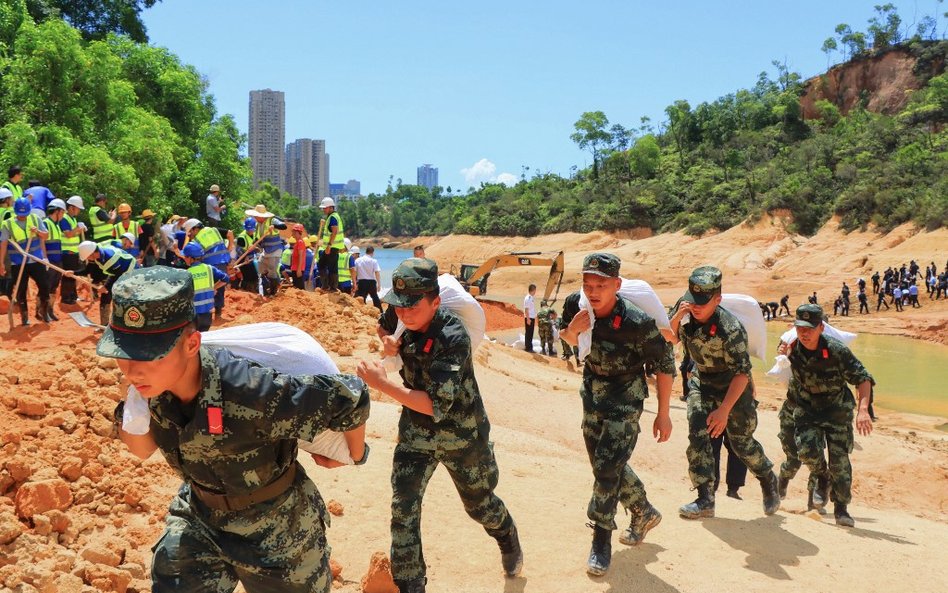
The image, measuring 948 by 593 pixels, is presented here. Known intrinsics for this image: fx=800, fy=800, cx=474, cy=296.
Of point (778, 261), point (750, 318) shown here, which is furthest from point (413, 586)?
point (778, 261)

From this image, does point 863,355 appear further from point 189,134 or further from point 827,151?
point 827,151

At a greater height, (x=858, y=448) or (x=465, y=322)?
(x=465, y=322)

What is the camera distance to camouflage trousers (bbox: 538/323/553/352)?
19.7m

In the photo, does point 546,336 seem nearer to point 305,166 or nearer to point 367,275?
point 367,275

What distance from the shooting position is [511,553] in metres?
5.01

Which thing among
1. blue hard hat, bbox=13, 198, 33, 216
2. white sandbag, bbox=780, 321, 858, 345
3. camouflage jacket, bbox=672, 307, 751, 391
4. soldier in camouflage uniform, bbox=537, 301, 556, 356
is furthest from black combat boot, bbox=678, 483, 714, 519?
soldier in camouflage uniform, bbox=537, 301, 556, 356

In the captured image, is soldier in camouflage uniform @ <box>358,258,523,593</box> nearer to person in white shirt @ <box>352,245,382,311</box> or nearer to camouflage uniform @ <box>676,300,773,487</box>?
camouflage uniform @ <box>676,300,773,487</box>

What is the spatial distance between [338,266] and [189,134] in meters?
14.6

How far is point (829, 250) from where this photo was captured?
43531 mm

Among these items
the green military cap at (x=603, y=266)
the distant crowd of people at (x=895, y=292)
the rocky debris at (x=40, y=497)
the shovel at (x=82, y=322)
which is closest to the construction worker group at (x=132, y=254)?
the shovel at (x=82, y=322)

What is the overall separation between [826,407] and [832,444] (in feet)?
1.12

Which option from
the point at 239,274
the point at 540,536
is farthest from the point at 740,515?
the point at 239,274

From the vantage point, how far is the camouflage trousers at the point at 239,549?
302 cm

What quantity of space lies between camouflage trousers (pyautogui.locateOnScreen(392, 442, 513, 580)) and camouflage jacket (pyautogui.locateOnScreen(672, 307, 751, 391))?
2546 mm
